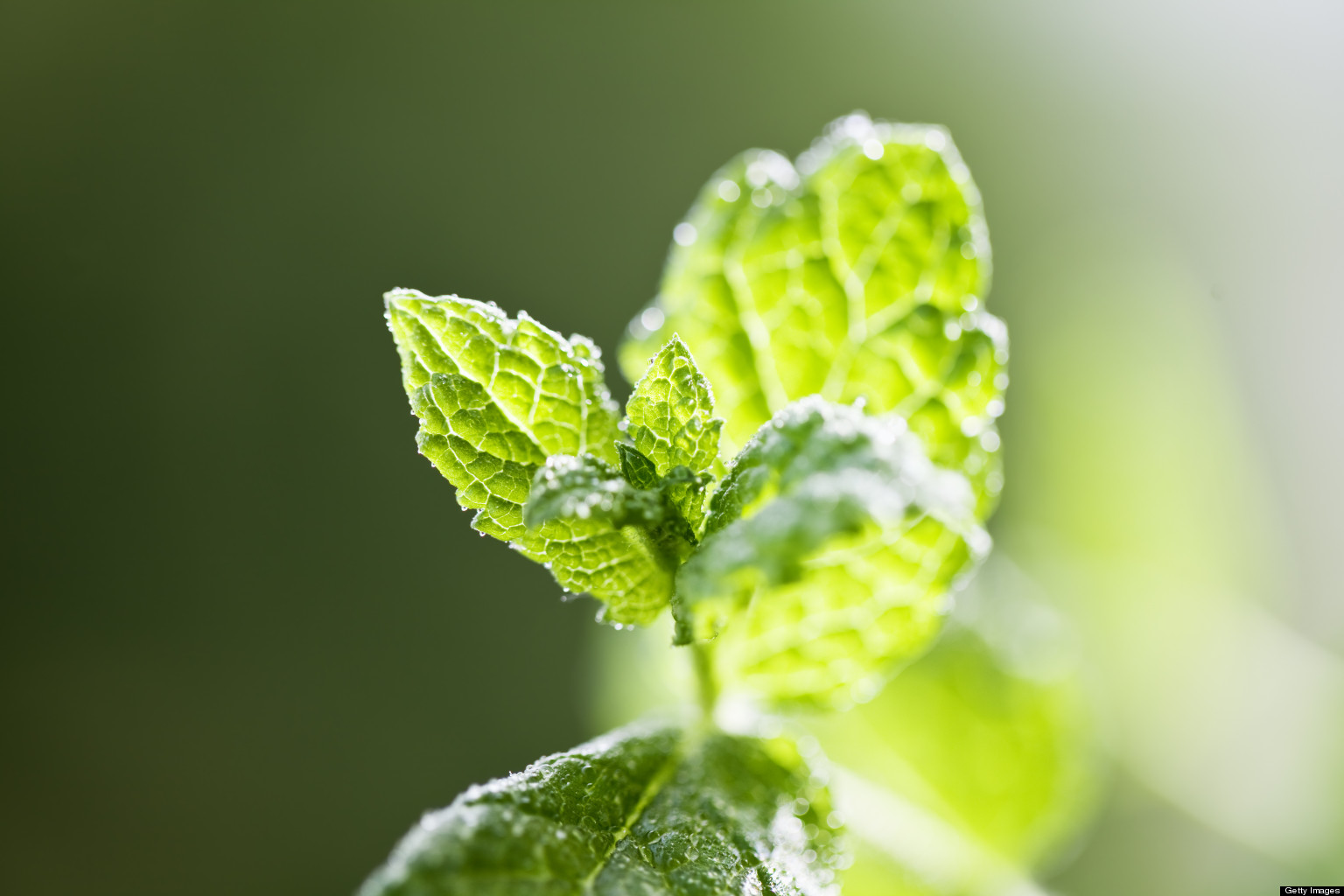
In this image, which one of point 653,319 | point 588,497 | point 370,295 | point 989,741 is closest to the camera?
point 588,497

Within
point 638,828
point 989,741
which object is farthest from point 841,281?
point 989,741

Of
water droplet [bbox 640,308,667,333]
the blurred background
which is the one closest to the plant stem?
water droplet [bbox 640,308,667,333]

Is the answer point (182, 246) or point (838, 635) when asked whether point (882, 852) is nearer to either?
point (838, 635)

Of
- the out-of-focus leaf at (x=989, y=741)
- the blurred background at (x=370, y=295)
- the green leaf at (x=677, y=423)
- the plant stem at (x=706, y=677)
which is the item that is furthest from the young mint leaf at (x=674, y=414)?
the blurred background at (x=370, y=295)

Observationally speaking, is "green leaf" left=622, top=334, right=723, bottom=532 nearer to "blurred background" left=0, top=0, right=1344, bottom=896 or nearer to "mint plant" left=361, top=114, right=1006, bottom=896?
"mint plant" left=361, top=114, right=1006, bottom=896

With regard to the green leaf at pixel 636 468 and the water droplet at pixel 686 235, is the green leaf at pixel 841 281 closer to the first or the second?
the water droplet at pixel 686 235

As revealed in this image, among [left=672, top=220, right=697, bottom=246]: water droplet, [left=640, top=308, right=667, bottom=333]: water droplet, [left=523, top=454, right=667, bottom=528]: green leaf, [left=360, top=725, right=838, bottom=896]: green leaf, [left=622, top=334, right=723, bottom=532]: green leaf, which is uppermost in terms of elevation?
[left=672, top=220, right=697, bottom=246]: water droplet

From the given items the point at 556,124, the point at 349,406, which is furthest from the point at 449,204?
the point at 349,406

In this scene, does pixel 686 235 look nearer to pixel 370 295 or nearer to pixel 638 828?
pixel 638 828
